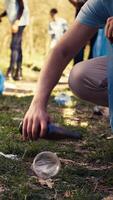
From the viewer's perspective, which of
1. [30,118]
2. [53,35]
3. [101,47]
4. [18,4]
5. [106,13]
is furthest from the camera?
[53,35]

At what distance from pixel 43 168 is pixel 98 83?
2.32 feet

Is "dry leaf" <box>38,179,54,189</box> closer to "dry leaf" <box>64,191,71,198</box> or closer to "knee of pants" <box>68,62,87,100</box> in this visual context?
"dry leaf" <box>64,191,71,198</box>

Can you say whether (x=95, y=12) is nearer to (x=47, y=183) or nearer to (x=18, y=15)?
(x=47, y=183)

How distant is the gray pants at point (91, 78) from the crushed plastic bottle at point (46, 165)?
1.87 ft

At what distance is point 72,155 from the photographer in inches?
128

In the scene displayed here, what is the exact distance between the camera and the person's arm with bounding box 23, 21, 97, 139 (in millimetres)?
2221

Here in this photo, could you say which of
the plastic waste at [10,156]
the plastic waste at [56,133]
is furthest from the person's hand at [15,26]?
the plastic waste at [56,133]

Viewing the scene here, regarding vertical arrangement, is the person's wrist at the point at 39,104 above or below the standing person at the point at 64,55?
below

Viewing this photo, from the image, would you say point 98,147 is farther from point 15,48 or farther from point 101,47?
point 15,48

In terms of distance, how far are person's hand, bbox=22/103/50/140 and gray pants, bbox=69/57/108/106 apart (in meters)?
0.95

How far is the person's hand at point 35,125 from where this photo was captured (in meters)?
2.13

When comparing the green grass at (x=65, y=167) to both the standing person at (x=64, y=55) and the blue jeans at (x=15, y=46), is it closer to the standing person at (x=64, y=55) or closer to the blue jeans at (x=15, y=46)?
the standing person at (x=64, y=55)

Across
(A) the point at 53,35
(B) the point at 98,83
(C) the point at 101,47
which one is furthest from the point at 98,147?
(A) the point at 53,35

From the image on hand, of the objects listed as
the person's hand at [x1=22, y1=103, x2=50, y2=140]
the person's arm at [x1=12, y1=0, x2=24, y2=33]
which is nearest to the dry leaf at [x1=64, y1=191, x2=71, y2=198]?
the person's hand at [x1=22, y1=103, x2=50, y2=140]
